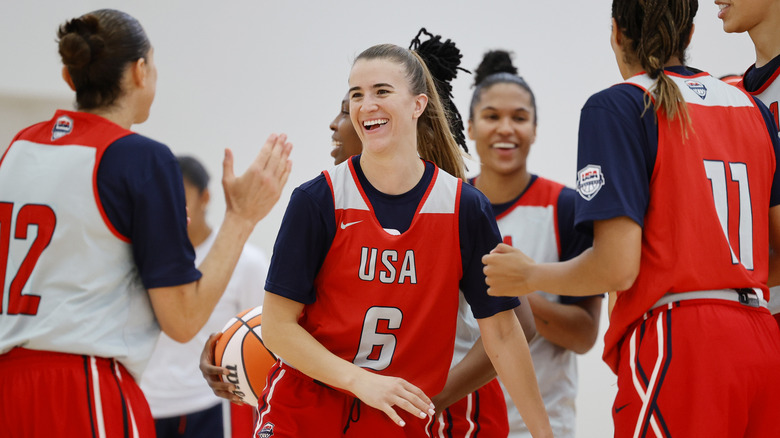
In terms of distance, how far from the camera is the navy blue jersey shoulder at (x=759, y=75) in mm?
2459

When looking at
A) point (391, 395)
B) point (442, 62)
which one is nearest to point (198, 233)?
point (442, 62)

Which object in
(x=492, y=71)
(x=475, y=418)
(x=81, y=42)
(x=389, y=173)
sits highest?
(x=492, y=71)

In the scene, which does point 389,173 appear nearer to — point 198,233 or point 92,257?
point 92,257

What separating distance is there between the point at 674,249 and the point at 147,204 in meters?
A: 1.52

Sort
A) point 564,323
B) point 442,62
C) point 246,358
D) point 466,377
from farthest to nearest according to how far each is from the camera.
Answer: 1. point 564,323
2. point 442,62
3. point 246,358
4. point 466,377

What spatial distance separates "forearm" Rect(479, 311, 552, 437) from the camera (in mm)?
2215

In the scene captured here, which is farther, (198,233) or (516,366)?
(198,233)

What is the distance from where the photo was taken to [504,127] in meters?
3.53

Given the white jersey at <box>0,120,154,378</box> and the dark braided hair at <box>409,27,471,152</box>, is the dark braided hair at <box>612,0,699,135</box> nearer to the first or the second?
the dark braided hair at <box>409,27,471,152</box>

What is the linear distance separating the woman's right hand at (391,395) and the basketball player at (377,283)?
0.05m

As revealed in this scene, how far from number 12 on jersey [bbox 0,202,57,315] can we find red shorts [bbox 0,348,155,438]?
133 mm

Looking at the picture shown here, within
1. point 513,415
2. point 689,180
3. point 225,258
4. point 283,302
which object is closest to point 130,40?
point 225,258

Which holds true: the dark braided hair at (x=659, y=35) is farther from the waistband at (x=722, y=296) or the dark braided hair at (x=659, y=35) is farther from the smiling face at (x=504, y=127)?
the smiling face at (x=504, y=127)

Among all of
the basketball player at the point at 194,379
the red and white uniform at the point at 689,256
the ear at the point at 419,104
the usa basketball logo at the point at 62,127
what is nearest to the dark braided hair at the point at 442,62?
the ear at the point at 419,104
